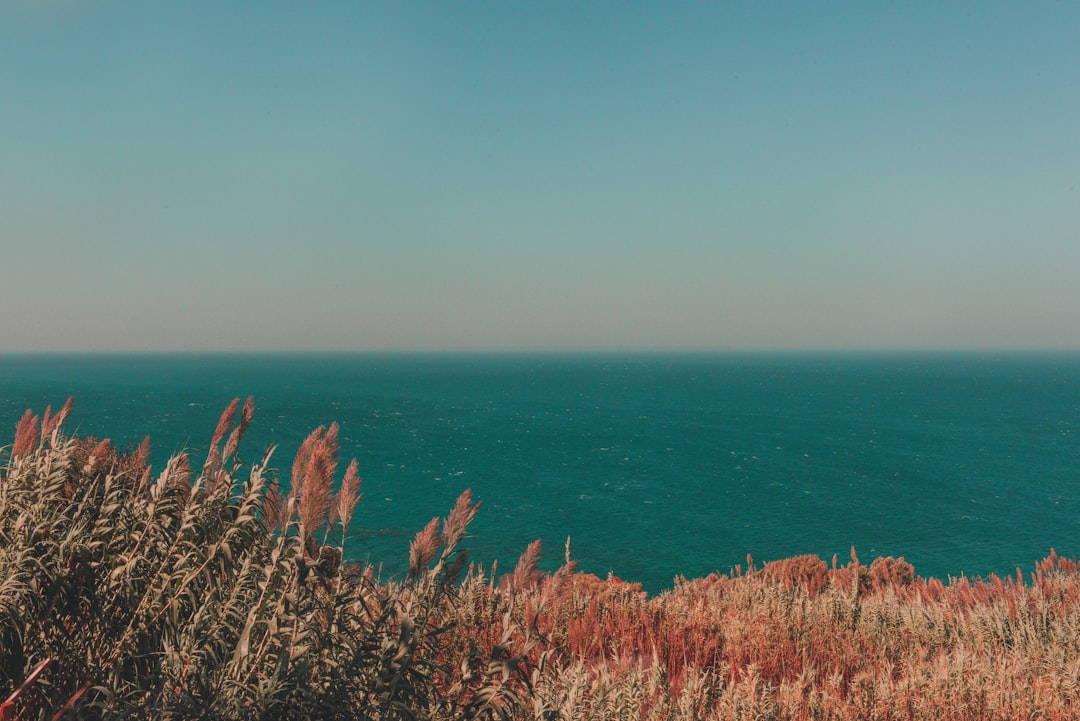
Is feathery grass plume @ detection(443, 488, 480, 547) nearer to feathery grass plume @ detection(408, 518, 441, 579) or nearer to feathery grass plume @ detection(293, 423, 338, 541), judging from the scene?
feathery grass plume @ detection(408, 518, 441, 579)

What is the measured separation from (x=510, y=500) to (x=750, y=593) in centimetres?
4040

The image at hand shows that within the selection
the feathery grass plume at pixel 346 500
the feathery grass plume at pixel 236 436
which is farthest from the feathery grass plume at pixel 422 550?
the feathery grass plume at pixel 236 436

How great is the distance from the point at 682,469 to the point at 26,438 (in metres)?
59.2

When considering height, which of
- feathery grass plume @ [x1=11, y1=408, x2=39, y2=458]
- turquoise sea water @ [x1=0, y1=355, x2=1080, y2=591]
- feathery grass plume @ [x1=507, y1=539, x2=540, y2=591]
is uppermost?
feathery grass plume @ [x1=11, y1=408, x2=39, y2=458]

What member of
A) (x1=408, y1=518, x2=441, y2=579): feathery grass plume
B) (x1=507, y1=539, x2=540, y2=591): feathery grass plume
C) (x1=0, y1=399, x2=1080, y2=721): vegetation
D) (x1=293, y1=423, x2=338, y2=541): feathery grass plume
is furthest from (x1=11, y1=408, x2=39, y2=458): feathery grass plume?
(x1=507, y1=539, x2=540, y2=591): feathery grass plume

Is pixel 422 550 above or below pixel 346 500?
below

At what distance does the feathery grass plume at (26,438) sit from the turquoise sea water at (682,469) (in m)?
0.27

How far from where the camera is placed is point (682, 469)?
195 feet

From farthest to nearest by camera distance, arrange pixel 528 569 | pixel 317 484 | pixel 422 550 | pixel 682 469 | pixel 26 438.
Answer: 1. pixel 682 469
2. pixel 26 438
3. pixel 528 569
4. pixel 422 550
5. pixel 317 484

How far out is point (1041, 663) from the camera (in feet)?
17.2

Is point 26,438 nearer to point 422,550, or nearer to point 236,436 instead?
point 236,436

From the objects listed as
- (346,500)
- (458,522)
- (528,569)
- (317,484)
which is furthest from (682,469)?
(317,484)

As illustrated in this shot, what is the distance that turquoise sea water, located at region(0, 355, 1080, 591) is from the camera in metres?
38.0

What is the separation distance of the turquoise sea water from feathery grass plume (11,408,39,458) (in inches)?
10.6
